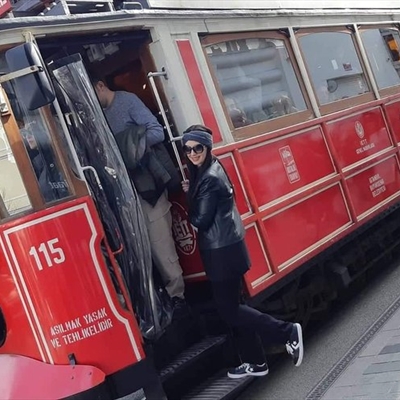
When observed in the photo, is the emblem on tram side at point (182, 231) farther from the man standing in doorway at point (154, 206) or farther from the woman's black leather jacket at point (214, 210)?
the woman's black leather jacket at point (214, 210)

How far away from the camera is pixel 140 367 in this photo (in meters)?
4.61

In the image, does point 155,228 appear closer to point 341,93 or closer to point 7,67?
point 7,67

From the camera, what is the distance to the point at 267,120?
19.4 ft

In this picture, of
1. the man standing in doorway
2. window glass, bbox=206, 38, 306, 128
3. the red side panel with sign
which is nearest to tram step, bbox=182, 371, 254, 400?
the man standing in doorway

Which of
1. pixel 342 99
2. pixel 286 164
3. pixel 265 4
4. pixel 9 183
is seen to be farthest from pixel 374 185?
pixel 9 183

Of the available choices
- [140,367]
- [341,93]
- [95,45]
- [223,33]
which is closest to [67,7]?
[95,45]

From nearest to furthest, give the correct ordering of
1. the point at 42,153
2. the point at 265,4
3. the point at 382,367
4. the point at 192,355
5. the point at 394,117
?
the point at 42,153 < the point at 382,367 < the point at 192,355 < the point at 265,4 < the point at 394,117

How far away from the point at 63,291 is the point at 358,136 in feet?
12.0

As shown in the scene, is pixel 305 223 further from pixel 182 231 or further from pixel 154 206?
pixel 154 206

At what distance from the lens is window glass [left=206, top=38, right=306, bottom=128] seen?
18.7 ft

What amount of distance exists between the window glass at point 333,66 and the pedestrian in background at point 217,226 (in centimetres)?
208

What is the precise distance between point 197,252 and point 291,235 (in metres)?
0.93

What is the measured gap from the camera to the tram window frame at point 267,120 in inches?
219

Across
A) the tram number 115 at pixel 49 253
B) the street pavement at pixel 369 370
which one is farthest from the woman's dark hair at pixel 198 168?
the street pavement at pixel 369 370
